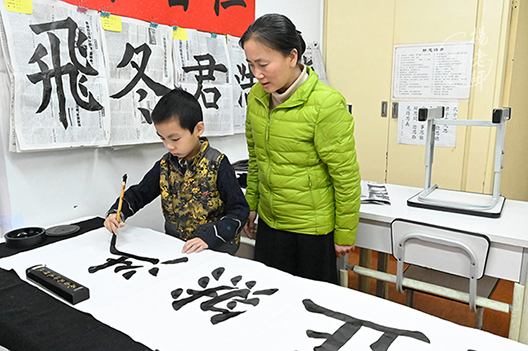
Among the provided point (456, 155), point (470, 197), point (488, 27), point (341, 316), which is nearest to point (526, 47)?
point (488, 27)

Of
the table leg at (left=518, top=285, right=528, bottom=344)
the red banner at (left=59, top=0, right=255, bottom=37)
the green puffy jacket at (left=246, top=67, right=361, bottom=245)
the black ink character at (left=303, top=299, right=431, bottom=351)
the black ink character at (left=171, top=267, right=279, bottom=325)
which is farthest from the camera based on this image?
the red banner at (left=59, top=0, right=255, bottom=37)

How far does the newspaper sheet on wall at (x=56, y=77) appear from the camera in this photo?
1419 mm

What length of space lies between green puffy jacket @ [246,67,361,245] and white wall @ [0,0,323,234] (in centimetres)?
66

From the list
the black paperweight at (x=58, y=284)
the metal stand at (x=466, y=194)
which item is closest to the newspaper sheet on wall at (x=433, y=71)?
the metal stand at (x=466, y=194)

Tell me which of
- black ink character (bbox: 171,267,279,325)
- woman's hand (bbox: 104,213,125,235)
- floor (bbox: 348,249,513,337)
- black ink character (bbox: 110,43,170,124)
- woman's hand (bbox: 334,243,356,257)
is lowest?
floor (bbox: 348,249,513,337)

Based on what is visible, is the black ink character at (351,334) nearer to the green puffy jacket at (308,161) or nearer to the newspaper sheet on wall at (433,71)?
the green puffy jacket at (308,161)

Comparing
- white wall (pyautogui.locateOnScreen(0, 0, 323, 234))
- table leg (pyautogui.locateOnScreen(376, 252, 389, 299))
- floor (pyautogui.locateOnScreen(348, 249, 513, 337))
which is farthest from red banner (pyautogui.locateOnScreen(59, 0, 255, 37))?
floor (pyautogui.locateOnScreen(348, 249, 513, 337))

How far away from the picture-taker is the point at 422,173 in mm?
3090

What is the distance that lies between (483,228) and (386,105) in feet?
6.24

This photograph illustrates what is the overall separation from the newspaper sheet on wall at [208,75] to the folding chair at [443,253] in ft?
3.79

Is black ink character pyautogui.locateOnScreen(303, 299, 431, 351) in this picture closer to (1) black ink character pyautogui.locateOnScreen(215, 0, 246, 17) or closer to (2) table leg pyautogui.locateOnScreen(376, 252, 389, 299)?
(2) table leg pyautogui.locateOnScreen(376, 252, 389, 299)

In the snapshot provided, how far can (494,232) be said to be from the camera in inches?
54.7

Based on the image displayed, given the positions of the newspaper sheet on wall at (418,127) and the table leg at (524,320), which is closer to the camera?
the table leg at (524,320)

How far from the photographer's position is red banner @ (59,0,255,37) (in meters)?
1.71
